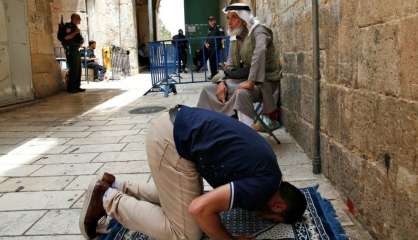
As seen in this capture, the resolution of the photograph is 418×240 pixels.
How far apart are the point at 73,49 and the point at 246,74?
7.60 m

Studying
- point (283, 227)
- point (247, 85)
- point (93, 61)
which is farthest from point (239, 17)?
point (93, 61)

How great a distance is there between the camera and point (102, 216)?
2.72 meters

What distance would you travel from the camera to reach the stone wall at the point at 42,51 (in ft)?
31.9

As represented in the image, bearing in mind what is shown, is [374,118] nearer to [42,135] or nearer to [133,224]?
[133,224]

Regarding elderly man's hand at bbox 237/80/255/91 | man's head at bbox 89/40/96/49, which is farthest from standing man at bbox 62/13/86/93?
elderly man's hand at bbox 237/80/255/91

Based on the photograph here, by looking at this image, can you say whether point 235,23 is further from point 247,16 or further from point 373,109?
point 373,109

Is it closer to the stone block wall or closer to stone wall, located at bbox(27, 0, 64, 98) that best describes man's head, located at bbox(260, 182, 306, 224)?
the stone block wall

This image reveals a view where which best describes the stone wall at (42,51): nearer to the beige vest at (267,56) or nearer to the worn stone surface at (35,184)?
the worn stone surface at (35,184)

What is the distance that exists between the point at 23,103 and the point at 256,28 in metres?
6.05

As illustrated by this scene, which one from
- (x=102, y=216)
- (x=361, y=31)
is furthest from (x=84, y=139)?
(x=361, y=31)

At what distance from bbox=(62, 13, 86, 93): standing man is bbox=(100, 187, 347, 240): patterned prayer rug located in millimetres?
8946

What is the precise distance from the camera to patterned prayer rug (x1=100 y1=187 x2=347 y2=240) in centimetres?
252

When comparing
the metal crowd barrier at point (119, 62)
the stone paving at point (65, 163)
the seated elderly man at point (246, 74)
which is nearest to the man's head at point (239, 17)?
the seated elderly man at point (246, 74)

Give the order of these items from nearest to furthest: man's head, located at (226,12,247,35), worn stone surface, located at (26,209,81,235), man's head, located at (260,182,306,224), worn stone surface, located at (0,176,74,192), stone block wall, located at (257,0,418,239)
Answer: stone block wall, located at (257,0,418,239) < man's head, located at (260,182,306,224) < worn stone surface, located at (26,209,81,235) < worn stone surface, located at (0,176,74,192) < man's head, located at (226,12,247,35)
